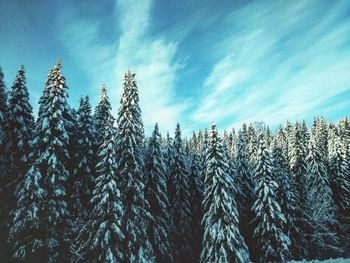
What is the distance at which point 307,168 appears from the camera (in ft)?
160

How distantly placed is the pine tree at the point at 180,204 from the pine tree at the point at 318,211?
17.1 metres

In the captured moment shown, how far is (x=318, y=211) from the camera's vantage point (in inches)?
1615

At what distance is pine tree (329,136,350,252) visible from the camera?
48975 millimetres

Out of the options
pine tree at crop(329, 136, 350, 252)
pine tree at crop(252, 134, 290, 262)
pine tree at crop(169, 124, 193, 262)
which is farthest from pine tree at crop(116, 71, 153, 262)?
pine tree at crop(329, 136, 350, 252)

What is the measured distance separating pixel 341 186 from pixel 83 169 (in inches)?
1679

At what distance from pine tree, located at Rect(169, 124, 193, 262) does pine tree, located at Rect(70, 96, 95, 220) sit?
10728 millimetres

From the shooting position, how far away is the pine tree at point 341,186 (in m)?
49.0

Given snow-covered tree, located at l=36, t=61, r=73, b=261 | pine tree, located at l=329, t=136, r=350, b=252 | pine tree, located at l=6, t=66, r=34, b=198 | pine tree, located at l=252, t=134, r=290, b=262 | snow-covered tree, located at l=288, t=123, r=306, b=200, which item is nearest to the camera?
snow-covered tree, located at l=36, t=61, r=73, b=261

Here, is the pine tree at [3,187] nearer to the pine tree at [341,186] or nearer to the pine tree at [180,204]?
the pine tree at [180,204]

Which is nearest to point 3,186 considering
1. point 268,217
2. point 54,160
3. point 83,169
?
point 54,160

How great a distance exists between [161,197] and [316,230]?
23.3 metres

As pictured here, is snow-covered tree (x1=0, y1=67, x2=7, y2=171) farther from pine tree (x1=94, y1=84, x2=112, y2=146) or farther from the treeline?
pine tree (x1=94, y1=84, x2=112, y2=146)

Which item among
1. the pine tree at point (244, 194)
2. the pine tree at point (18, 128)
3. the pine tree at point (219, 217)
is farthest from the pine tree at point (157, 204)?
the pine tree at point (18, 128)

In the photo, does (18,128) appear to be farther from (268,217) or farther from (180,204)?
(268,217)
